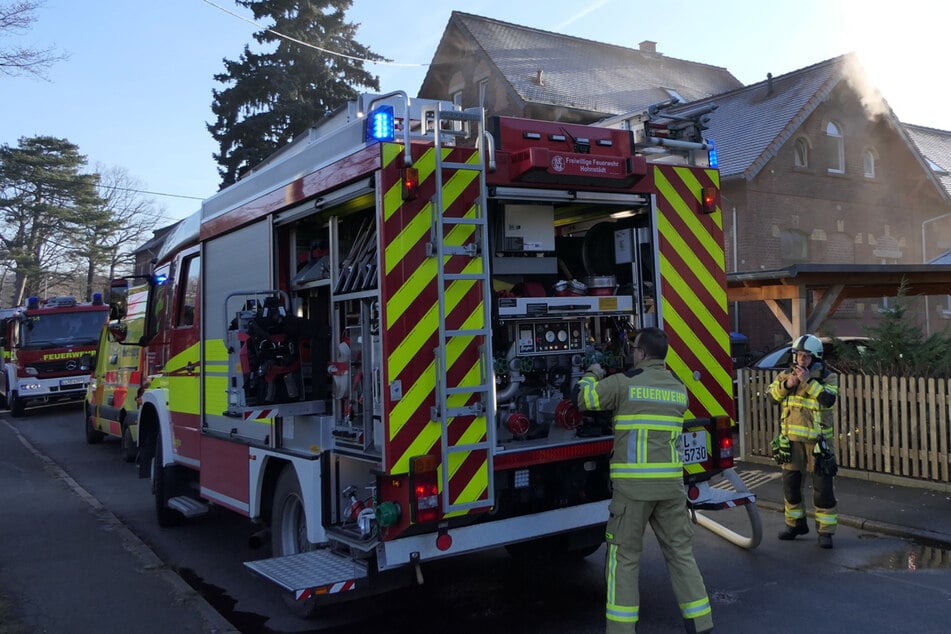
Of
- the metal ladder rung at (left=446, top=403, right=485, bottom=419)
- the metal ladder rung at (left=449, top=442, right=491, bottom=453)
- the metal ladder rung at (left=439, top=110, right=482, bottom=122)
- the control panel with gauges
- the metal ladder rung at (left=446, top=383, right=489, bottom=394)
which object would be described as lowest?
the metal ladder rung at (left=449, top=442, right=491, bottom=453)

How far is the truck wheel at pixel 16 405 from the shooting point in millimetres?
19547

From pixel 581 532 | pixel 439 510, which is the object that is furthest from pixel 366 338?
pixel 581 532

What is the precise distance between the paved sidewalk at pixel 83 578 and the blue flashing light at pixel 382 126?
304 cm

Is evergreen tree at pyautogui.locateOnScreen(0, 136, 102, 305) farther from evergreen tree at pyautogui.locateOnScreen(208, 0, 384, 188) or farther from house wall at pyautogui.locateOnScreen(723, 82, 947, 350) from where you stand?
house wall at pyautogui.locateOnScreen(723, 82, 947, 350)

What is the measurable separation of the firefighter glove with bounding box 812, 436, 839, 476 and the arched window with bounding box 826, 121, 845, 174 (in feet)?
59.9

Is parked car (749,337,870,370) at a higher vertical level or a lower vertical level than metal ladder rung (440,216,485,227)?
lower

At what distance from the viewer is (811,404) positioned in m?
6.57

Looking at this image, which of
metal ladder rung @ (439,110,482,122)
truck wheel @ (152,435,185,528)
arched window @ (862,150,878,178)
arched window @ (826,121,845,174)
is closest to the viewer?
metal ladder rung @ (439,110,482,122)

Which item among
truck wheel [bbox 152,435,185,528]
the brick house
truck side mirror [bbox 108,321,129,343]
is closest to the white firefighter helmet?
truck wheel [bbox 152,435,185,528]

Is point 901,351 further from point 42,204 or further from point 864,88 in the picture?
point 42,204

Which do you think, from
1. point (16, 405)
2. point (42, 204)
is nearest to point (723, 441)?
point (16, 405)

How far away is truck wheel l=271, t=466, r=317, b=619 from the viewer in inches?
202

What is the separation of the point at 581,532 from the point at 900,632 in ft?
6.21

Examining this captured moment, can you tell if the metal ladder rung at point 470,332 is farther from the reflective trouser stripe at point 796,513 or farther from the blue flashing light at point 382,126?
the reflective trouser stripe at point 796,513
